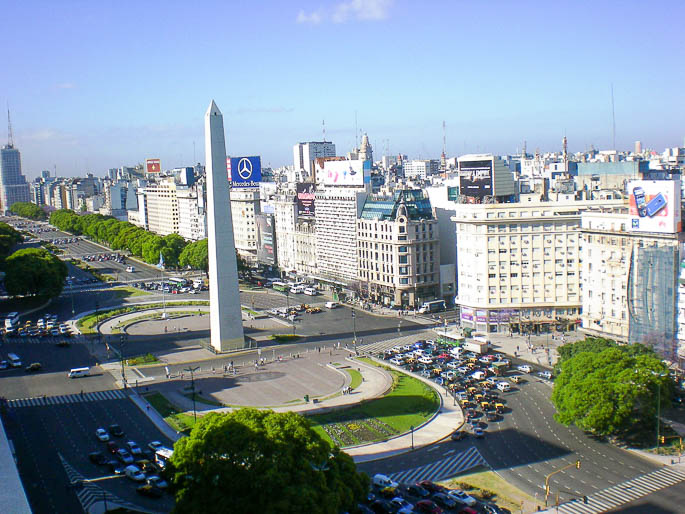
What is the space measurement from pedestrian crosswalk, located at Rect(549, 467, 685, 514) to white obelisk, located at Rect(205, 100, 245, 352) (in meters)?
42.2

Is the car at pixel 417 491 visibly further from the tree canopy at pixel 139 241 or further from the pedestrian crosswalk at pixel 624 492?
the tree canopy at pixel 139 241

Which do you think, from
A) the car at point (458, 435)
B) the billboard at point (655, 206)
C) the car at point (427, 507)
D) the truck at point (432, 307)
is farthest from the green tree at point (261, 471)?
the truck at point (432, 307)

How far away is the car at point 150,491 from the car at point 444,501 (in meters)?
15.5

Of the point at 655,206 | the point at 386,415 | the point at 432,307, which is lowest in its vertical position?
the point at 386,415

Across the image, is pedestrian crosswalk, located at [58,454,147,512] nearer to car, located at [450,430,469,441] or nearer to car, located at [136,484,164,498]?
car, located at [136,484,164,498]

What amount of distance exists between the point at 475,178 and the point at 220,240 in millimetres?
33624

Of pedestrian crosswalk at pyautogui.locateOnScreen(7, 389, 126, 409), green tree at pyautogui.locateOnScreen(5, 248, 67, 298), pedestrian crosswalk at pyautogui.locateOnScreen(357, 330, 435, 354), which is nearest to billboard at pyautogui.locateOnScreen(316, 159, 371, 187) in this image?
pedestrian crosswalk at pyautogui.locateOnScreen(357, 330, 435, 354)

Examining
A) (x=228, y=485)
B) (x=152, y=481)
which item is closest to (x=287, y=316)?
(x=152, y=481)

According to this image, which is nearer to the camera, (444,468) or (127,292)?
(444,468)

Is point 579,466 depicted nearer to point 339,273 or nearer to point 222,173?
point 222,173

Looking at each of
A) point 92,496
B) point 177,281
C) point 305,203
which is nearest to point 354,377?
point 92,496

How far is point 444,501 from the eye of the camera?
39.4 metres

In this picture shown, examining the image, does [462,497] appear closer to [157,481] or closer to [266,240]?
[157,481]

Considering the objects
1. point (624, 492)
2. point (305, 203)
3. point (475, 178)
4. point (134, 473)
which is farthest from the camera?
point (305, 203)
